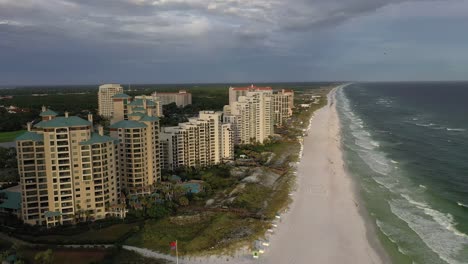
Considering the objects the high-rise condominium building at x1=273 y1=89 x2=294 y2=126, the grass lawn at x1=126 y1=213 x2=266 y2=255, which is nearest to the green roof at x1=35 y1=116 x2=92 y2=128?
the grass lawn at x1=126 y1=213 x2=266 y2=255

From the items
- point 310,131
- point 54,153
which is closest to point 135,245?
point 54,153

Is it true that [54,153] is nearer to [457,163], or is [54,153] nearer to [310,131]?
[457,163]

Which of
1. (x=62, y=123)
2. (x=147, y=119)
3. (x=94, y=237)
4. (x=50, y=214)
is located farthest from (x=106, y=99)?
(x=94, y=237)

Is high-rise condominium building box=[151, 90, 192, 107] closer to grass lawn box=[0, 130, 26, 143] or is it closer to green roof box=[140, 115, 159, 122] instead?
grass lawn box=[0, 130, 26, 143]

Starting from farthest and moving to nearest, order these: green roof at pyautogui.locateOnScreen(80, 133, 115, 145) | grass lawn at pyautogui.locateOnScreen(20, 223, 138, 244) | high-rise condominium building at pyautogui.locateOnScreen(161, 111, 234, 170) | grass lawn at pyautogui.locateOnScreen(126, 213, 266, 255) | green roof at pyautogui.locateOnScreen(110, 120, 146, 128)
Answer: high-rise condominium building at pyautogui.locateOnScreen(161, 111, 234, 170)
green roof at pyautogui.locateOnScreen(110, 120, 146, 128)
green roof at pyautogui.locateOnScreen(80, 133, 115, 145)
grass lawn at pyautogui.locateOnScreen(20, 223, 138, 244)
grass lawn at pyautogui.locateOnScreen(126, 213, 266, 255)

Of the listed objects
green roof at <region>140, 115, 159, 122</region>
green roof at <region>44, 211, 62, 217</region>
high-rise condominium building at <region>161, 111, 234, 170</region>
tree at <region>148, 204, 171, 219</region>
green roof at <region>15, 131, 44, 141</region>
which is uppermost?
green roof at <region>140, 115, 159, 122</region>

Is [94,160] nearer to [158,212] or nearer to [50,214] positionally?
[50,214]
